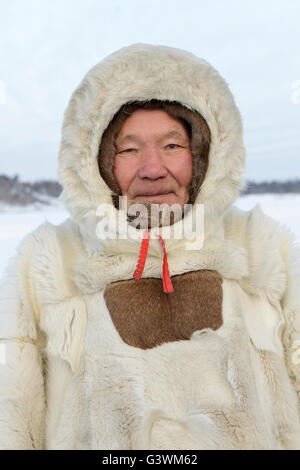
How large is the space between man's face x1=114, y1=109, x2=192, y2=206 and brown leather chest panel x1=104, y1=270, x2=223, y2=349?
0.22 metres

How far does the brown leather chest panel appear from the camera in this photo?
0.95 metres

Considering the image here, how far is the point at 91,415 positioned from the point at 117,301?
0.25m

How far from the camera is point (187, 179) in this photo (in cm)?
107

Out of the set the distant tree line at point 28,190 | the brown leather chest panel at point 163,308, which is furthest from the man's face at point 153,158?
the distant tree line at point 28,190

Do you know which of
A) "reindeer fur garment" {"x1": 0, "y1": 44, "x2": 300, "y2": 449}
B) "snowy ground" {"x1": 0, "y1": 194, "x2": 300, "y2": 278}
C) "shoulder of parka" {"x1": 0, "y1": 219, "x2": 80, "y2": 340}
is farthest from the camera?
"snowy ground" {"x1": 0, "y1": 194, "x2": 300, "y2": 278}

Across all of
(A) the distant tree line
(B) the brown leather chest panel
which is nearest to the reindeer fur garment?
(B) the brown leather chest panel

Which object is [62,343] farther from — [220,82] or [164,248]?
[220,82]

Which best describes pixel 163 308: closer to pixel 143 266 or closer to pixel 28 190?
pixel 143 266

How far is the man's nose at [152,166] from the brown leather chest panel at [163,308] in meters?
0.25

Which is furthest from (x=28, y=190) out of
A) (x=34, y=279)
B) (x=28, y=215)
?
(x=34, y=279)

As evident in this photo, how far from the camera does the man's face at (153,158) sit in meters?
1.04

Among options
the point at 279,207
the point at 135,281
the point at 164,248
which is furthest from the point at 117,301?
the point at 279,207

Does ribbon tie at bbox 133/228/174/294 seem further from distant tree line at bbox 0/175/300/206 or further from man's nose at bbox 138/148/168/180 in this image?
distant tree line at bbox 0/175/300/206

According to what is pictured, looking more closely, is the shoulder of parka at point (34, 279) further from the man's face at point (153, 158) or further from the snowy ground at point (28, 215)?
the snowy ground at point (28, 215)
